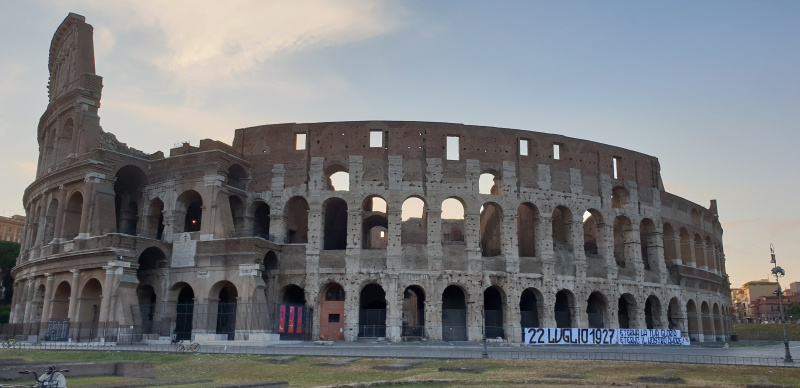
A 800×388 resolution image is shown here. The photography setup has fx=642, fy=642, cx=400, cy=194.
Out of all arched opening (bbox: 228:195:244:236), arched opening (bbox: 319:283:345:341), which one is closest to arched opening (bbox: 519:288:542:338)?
arched opening (bbox: 319:283:345:341)

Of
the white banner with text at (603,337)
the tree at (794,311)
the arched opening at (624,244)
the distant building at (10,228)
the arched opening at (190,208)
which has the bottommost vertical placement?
the white banner with text at (603,337)

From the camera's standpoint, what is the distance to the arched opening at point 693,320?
41531mm

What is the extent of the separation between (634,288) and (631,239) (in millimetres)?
2915

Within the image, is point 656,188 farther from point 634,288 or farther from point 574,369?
point 574,369

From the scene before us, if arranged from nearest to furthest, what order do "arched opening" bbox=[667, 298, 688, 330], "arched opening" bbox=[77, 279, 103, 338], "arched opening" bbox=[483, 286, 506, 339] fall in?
1. "arched opening" bbox=[77, 279, 103, 338]
2. "arched opening" bbox=[483, 286, 506, 339]
3. "arched opening" bbox=[667, 298, 688, 330]

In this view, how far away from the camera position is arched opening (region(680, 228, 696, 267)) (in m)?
43.0

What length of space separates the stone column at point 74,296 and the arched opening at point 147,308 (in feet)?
9.16

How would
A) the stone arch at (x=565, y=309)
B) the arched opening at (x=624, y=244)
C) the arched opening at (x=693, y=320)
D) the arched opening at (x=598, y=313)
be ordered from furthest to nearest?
the arched opening at (x=693, y=320), the arched opening at (x=624, y=244), the arched opening at (x=598, y=313), the stone arch at (x=565, y=309)

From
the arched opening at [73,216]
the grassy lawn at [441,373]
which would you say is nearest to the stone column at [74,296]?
the arched opening at [73,216]

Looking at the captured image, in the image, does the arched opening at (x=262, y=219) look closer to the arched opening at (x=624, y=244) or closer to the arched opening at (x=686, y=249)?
the arched opening at (x=624, y=244)

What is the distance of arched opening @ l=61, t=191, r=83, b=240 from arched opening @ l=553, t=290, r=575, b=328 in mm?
26692

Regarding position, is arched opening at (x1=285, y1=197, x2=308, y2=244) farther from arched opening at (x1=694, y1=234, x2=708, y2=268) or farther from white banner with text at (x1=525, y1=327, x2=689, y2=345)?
arched opening at (x1=694, y1=234, x2=708, y2=268)

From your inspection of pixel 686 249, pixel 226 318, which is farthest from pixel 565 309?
pixel 226 318

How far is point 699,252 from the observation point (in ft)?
148
